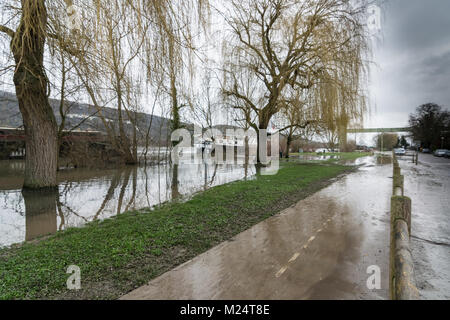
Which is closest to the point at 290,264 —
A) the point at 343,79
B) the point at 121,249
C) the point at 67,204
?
the point at 121,249

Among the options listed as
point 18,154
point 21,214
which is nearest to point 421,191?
point 21,214

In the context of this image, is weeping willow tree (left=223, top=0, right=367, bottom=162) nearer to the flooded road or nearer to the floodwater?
the flooded road

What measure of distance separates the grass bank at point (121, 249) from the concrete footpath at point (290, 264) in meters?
0.31

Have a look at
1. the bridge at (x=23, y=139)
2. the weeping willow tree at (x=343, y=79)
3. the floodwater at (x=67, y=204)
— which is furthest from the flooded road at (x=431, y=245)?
the bridge at (x=23, y=139)

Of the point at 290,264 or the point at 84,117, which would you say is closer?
the point at 290,264

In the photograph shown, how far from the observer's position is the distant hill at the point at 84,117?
13.0 meters

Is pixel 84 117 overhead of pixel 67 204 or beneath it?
overhead

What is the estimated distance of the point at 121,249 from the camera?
3.44 meters

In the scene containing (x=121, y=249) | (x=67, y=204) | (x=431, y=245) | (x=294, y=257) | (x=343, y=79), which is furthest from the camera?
(x=343, y=79)

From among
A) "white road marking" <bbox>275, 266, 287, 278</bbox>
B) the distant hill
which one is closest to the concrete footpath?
"white road marking" <bbox>275, 266, 287, 278</bbox>

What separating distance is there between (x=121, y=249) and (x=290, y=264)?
2.42 m

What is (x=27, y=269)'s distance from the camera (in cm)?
290

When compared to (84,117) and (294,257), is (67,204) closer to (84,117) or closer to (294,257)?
(294,257)
